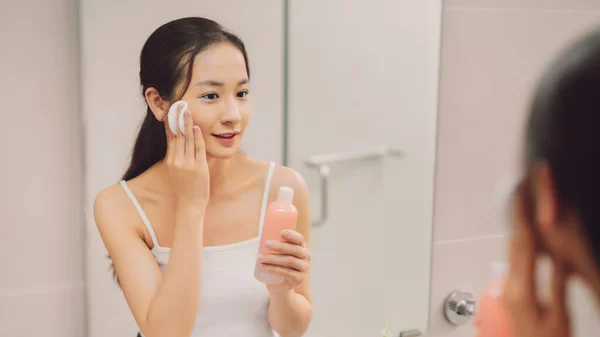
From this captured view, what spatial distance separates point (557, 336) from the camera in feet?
1.65

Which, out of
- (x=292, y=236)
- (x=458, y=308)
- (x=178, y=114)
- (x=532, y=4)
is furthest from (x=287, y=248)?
(x=532, y=4)

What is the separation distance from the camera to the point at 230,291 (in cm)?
91

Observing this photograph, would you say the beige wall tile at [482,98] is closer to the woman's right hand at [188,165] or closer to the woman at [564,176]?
the woman's right hand at [188,165]

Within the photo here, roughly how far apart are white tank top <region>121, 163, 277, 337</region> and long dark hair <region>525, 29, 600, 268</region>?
522 mm

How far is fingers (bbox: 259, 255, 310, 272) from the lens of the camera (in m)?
0.88

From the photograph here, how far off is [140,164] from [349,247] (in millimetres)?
427

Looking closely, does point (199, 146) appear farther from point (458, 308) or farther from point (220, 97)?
point (458, 308)

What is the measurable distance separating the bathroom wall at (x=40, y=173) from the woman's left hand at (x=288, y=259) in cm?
26

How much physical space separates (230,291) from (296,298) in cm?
11

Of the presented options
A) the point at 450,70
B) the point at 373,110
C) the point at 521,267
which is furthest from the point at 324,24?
the point at 521,267

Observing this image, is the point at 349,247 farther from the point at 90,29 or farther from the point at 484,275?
the point at 90,29

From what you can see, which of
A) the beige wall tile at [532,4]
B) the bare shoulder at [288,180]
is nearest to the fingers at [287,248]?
the bare shoulder at [288,180]

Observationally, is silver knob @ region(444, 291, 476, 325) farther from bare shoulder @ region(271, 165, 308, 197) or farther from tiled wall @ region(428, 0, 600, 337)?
bare shoulder @ region(271, 165, 308, 197)

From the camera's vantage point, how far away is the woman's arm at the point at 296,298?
3.10ft
